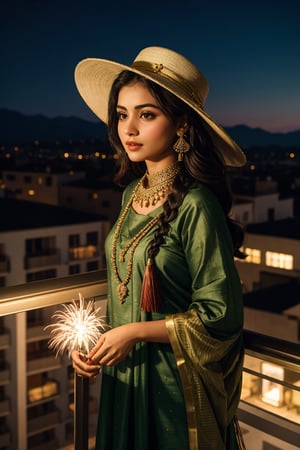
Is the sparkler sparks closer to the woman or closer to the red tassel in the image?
the woman

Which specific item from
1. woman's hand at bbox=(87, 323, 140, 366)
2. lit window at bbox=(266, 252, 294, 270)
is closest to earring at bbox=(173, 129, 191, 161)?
woman's hand at bbox=(87, 323, 140, 366)

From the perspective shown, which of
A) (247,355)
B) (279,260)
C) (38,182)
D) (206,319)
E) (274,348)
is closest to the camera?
(206,319)

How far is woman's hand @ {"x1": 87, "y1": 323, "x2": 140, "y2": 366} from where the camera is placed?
140cm

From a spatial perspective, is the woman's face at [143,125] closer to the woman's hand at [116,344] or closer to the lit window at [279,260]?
the woman's hand at [116,344]

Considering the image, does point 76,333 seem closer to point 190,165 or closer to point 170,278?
point 170,278

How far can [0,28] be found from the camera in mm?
66000

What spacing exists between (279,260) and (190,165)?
748 inches

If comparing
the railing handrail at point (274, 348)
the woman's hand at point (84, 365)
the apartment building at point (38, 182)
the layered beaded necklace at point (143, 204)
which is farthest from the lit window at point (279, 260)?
the woman's hand at point (84, 365)

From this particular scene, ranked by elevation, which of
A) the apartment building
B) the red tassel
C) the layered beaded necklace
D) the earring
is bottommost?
the red tassel

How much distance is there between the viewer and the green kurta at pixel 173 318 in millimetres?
1369

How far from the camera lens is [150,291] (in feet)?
4.53

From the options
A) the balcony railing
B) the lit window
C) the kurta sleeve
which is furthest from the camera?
the lit window

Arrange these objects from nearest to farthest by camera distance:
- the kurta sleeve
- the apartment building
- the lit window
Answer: the kurta sleeve, the lit window, the apartment building

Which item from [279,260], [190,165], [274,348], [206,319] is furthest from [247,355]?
[279,260]
